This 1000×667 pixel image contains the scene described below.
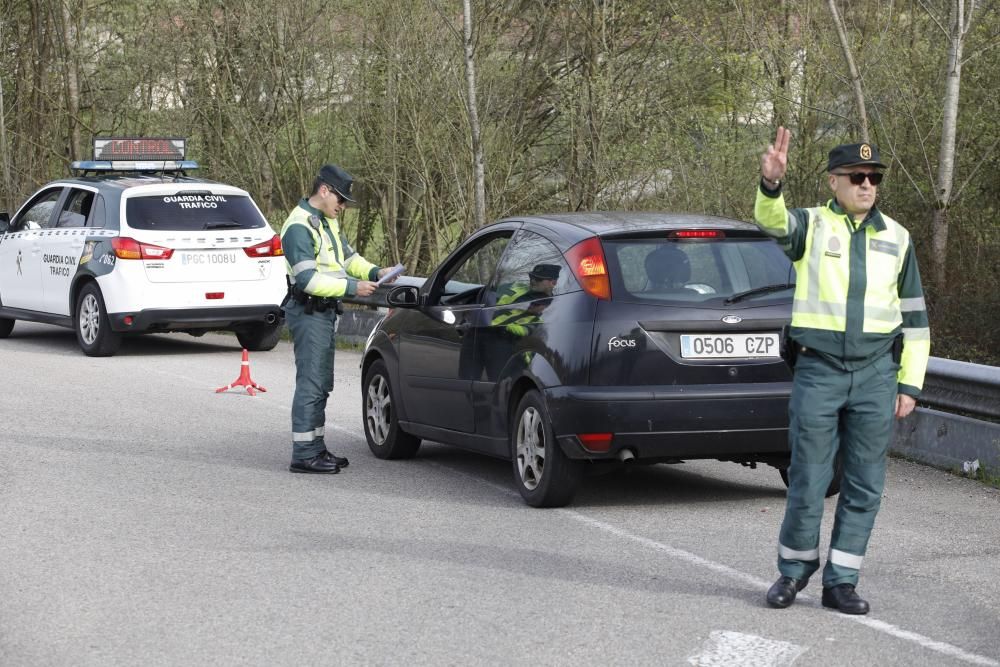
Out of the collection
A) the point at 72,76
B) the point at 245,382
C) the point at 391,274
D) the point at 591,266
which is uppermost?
the point at 72,76

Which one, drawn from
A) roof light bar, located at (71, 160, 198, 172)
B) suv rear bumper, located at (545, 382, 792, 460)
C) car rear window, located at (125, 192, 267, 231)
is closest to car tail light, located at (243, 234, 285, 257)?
car rear window, located at (125, 192, 267, 231)

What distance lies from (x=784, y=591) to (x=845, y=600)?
9.2 inches

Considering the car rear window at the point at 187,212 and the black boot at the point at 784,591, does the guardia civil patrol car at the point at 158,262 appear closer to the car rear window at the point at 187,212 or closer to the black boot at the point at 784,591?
the car rear window at the point at 187,212

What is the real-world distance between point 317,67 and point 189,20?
96.9 inches

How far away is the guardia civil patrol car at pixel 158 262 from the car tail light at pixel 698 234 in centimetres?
862

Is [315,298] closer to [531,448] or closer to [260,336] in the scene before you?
[531,448]

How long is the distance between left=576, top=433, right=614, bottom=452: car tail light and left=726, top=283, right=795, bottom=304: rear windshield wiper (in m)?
0.94

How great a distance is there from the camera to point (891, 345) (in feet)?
20.8

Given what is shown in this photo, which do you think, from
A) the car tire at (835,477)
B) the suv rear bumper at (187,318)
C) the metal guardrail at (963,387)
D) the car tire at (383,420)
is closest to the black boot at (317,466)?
the car tire at (383,420)

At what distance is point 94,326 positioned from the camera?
16672 mm

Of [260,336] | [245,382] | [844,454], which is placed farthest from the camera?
[260,336]

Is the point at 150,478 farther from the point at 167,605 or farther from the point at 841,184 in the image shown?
the point at 841,184

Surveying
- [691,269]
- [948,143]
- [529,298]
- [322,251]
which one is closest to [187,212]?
[322,251]

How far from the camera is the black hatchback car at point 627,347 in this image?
8047 mm
